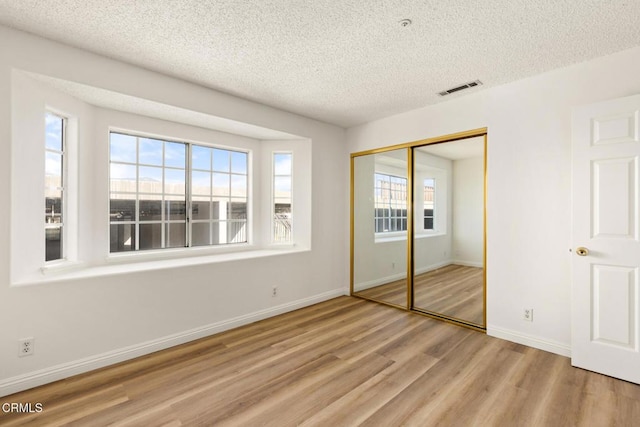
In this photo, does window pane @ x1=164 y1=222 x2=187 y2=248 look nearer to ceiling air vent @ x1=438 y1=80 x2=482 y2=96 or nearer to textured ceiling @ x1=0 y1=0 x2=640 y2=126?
textured ceiling @ x1=0 y1=0 x2=640 y2=126

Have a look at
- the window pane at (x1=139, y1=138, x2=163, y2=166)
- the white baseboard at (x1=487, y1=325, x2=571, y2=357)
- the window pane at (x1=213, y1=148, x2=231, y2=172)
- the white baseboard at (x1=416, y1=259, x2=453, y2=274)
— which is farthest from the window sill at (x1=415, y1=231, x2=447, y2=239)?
the window pane at (x1=139, y1=138, x2=163, y2=166)

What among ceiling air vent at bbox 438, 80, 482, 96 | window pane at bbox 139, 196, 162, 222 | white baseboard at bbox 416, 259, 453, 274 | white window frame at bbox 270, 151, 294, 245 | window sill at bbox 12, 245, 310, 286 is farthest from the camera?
white window frame at bbox 270, 151, 294, 245

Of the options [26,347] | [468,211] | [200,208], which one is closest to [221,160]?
[200,208]

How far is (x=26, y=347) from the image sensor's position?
6.98ft

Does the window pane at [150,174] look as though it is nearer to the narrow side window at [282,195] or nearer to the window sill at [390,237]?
the narrow side window at [282,195]

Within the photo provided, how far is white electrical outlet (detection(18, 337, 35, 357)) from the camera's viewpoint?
2.11 meters

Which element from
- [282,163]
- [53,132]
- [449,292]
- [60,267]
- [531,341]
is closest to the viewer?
[60,267]

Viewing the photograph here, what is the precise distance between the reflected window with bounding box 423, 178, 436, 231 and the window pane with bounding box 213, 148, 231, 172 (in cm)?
264

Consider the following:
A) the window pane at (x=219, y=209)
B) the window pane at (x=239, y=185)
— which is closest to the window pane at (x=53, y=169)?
the window pane at (x=219, y=209)

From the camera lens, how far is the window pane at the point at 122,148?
3053 mm

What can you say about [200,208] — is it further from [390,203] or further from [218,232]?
[390,203]

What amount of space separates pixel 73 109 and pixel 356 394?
3.38 m

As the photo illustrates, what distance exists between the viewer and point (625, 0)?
1.81 meters

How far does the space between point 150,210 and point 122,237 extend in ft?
1.28
